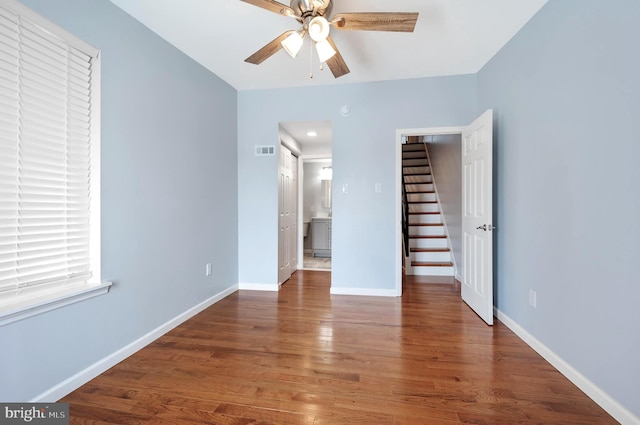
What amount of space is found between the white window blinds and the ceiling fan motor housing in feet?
4.57

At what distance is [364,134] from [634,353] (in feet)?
9.35

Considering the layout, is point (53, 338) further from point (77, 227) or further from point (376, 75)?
point (376, 75)

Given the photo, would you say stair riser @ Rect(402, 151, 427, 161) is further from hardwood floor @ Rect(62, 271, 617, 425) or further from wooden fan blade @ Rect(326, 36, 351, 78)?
wooden fan blade @ Rect(326, 36, 351, 78)

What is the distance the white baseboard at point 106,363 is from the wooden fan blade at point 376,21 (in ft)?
9.12

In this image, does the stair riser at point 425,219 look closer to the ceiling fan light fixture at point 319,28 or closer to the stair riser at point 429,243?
the stair riser at point 429,243

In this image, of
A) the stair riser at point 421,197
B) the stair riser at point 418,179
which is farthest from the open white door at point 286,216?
the stair riser at point 418,179

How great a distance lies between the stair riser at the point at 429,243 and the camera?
457cm

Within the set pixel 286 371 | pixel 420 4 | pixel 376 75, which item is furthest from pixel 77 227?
pixel 376 75

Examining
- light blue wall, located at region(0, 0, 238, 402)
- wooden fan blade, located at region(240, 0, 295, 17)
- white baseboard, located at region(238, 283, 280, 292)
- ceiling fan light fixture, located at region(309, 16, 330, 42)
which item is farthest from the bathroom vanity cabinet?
wooden fan blade, located at region(240, 0, 295, 17)

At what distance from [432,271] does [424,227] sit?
0.81 meters

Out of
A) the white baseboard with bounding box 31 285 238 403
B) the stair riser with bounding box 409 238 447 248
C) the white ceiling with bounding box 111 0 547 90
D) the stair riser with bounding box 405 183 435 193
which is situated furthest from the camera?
the stair riser with bounding box 405 183 435 193

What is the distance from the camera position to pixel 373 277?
344 centimetres

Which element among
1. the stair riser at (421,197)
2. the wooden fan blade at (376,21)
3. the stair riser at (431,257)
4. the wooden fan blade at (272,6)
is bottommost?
the stair riser at (431,257)

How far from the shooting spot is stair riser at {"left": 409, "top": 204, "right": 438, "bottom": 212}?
5023mm
